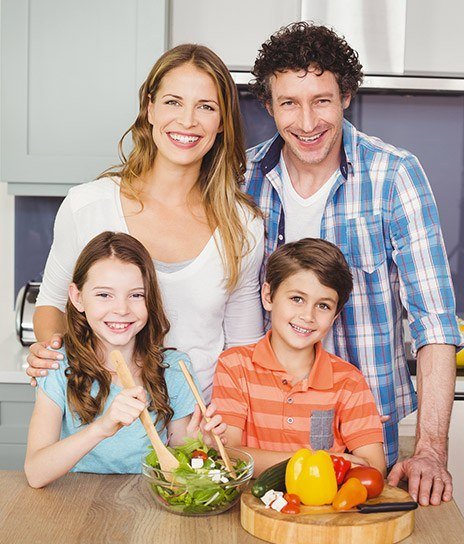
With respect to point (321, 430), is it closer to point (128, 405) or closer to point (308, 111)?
point (128, 405)

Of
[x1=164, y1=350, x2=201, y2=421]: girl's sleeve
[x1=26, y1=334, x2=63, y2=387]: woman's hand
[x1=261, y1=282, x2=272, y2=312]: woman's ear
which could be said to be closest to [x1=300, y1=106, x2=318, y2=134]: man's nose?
[x1=261, y1=282, x2=272, y2=312]: woman's ear

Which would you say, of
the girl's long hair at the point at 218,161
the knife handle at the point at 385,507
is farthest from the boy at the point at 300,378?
the knife handle at the point at 385,507

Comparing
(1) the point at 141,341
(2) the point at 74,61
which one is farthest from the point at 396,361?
(2) the point at 74,61

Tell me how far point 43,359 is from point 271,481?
58 cm

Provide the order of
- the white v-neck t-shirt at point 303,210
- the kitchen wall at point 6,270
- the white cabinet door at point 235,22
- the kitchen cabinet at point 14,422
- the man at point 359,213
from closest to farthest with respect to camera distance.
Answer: the man at point 359,213 → the white v-neck t-shirt at point 303,210 → the kitchen cabinet at point 14,422 → the white cabinet door at point 235,22 → the kitchen wall at point 6,270

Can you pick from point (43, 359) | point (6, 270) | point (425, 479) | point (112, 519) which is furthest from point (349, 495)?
point (6, 270)

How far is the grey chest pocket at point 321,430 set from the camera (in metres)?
1.78

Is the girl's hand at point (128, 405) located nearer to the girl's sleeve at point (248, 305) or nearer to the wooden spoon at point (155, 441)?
the wooden spoon at point (155, 441)

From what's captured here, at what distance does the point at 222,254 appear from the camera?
6.43 feet

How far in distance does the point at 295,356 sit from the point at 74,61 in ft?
4.51

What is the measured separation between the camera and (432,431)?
176cm

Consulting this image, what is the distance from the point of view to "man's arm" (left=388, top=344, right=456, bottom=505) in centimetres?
154

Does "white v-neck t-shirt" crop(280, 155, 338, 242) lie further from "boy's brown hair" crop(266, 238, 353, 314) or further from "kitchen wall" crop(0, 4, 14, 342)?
"kitchen wall" crop(0, 4, 14, 342)

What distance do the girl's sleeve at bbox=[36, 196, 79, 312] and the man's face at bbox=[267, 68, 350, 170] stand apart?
518mm
